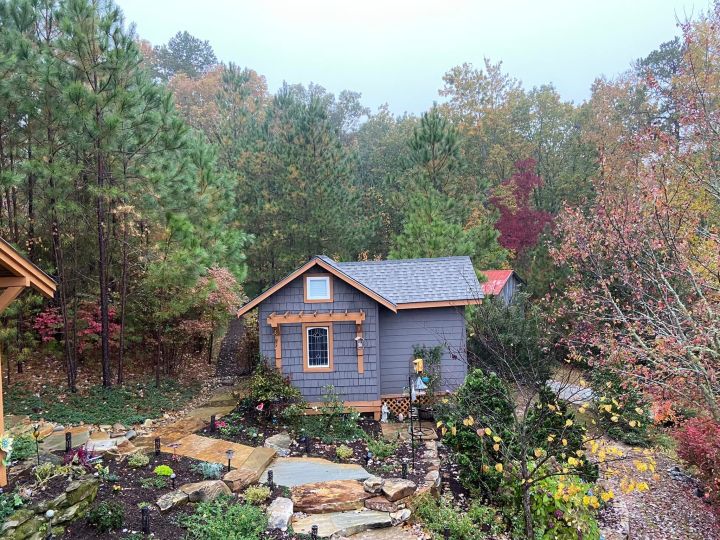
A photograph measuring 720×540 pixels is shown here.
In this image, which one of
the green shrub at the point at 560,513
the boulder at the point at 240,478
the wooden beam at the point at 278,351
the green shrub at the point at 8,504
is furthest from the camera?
the wooden beam at the point at 278,351

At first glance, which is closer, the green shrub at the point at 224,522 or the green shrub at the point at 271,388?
the green shrub at the point at 224,522

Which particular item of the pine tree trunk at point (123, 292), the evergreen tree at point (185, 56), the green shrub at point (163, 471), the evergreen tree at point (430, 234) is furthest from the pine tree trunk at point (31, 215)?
the evergreen tree at point (185, 56)

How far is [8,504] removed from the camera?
5953mm

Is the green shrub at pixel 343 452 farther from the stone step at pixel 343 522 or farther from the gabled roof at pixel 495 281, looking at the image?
the gabled roof at pixel 495 281

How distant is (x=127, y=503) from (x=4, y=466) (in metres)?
1.55

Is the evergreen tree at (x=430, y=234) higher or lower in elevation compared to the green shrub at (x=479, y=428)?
higher

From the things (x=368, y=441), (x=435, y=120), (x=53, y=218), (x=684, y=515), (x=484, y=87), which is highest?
(x=484, y=87)

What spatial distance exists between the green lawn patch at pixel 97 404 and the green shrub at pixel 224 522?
4.62m

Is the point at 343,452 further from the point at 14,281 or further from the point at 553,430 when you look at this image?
the point at 14,281

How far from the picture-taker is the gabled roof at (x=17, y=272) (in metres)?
6.33

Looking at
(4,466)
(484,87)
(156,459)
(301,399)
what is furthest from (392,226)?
(4,466)

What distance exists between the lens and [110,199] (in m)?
11.7

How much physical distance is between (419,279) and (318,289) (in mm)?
3004

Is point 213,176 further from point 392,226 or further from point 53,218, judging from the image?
point 392,226
